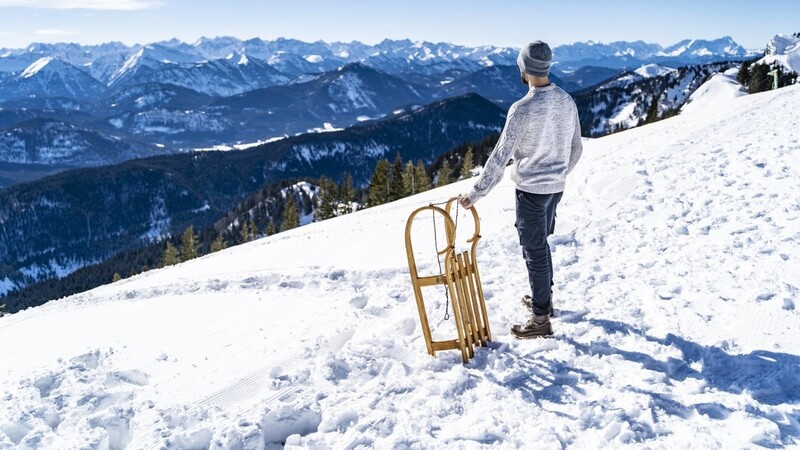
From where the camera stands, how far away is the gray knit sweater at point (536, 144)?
482cm

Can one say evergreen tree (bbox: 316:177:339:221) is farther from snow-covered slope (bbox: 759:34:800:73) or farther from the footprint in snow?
snow-covered slope (bbox: 759:34:800:73)

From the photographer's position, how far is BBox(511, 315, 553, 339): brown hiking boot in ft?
17.7

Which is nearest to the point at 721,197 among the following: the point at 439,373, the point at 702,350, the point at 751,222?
the point at 751,222

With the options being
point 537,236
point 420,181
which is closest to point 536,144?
point 537,236

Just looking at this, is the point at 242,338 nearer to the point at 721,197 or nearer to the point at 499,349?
the point at 499,349

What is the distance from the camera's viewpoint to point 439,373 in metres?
4.89

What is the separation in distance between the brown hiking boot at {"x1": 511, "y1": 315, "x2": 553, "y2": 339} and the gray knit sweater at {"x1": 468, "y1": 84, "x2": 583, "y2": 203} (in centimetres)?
138

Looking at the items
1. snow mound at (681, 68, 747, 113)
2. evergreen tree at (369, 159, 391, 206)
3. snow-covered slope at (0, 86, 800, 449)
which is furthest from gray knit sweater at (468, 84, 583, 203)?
evergreen tree at (369, 159, 391, 206)

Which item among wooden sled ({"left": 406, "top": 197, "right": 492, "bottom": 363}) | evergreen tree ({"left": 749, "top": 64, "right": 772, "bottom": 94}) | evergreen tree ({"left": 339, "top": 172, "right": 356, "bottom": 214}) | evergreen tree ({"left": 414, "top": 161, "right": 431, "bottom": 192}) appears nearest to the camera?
wooden sled ({"left": 406, "top": 197, "right": 492, "bottom": 363})

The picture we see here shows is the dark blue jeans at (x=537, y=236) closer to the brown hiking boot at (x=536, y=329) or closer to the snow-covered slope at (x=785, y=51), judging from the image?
the brown hiking boot at (x=536, y=329)

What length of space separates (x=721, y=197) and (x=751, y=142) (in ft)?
17.7

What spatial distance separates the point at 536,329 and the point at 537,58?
2.75 meters

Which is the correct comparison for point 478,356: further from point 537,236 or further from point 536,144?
point 536,144

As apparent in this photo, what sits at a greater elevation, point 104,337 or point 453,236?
point 453,236
